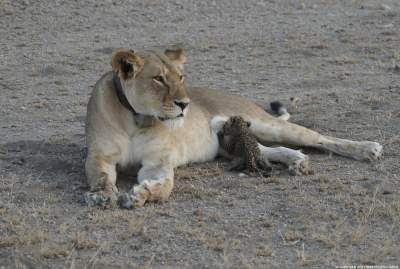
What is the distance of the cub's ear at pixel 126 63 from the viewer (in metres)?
4.63

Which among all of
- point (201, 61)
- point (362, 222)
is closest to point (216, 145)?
point (362, 222)

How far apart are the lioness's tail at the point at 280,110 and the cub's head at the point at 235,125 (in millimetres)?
694

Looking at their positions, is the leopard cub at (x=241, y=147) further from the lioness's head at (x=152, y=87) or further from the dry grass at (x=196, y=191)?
the lioness's head at (x=152, y=87)

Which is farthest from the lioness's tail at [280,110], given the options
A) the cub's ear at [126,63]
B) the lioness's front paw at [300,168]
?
the cub's ear at [126,63]

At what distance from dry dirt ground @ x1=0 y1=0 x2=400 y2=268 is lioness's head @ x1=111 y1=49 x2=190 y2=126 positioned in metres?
0.42

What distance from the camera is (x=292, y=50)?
355 inches

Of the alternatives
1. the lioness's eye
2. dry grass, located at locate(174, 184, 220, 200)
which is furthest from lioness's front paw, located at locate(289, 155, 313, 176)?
the lioness's eye

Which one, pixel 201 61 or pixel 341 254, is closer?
pixel 341 254

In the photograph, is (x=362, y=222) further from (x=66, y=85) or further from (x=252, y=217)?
(x=66, y=85)

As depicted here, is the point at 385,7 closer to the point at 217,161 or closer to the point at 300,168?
A: the point at 217,161

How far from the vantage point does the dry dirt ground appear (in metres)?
3.79

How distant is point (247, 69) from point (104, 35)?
2.22 metres

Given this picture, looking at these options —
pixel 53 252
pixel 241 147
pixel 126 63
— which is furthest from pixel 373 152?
pixel 53 252

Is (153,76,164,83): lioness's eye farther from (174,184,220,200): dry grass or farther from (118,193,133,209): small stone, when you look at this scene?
(118,193,133,209): small stone
